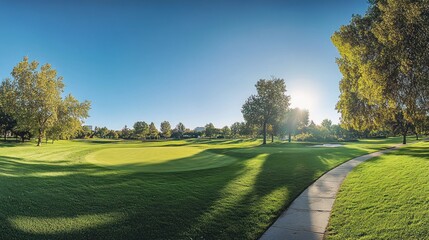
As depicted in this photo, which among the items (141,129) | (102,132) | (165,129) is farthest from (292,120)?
(102,132)

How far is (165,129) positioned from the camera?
129000mm

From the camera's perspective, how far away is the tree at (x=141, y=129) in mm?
109275

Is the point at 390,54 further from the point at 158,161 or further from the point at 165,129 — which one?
the point at 165,129

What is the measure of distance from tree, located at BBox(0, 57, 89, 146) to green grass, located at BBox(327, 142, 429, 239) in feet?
131

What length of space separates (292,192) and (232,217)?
3.64 metres

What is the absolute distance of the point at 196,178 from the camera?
11.3 meters

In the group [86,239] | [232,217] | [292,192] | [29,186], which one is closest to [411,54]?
[292,192]

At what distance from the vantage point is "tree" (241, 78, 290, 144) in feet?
167

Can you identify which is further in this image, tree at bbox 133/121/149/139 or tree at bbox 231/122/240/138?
tree at bbox 231/122/240/138

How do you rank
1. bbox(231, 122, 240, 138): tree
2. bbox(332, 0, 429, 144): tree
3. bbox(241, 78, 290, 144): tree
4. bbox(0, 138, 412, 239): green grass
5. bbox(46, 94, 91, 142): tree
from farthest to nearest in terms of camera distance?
bbox(231, 122, 240, 138): tree → bbox(241, 78, 290, 144): tree → bbox(46, 94, 91, 142): tree → bbox(332, 0, 429, 144): tree → bbox(0, 138, 412, 239): green grass

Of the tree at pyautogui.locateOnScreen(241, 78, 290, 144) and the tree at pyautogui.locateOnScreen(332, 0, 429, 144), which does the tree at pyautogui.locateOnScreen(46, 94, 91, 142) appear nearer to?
the tree at pyautogui.locateOnScreen(241, 78, 290, 144)

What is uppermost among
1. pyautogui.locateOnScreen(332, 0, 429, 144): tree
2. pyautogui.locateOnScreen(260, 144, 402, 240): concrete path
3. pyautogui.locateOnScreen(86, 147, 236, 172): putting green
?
pyautogui.locateOnScreen(332, 0, 429, 144): tree

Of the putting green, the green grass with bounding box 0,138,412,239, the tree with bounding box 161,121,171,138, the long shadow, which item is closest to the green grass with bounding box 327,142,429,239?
the green grass with bounding box 0,138,412,239

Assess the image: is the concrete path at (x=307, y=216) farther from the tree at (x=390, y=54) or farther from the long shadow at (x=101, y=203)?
the tree at (x=390, y=54)
